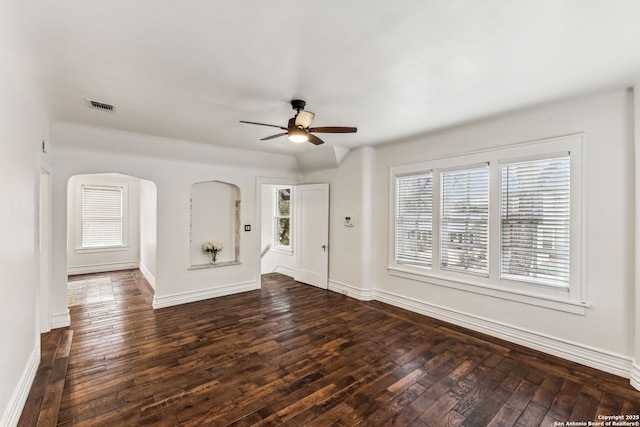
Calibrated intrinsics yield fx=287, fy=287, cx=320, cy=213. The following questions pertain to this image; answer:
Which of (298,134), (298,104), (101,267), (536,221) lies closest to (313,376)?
(298,134)

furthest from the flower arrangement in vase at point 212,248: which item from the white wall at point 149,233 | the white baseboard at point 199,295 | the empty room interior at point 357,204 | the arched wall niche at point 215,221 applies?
the white wall at point 149,233

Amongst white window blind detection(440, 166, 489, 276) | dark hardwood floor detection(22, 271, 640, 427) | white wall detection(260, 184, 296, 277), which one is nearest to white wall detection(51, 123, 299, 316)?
dark hardwood floor detection(22, 271, 640, 427)

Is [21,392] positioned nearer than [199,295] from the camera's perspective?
Yes

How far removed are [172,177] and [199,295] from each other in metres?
2.15

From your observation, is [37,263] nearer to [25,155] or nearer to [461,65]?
[25,155]

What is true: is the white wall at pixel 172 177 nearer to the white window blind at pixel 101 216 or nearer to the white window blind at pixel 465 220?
the white window blind at pixel 465 220

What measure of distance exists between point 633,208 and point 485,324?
201 centimetres

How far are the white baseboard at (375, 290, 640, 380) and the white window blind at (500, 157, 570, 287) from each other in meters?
0.65

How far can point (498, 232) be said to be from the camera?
11.9 feet

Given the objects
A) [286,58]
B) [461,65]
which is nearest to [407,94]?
[461,65]

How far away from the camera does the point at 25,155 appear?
2.42 metres

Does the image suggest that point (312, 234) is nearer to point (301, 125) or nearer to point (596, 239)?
point (301, 125)

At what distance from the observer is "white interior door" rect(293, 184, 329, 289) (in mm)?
5871

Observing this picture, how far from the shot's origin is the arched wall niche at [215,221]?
5.47 meters
